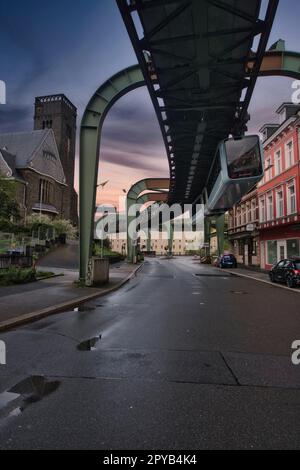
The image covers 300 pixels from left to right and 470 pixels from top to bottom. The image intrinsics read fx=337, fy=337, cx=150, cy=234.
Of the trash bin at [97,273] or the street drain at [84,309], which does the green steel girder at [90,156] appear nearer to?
the trash bin at [97,273]

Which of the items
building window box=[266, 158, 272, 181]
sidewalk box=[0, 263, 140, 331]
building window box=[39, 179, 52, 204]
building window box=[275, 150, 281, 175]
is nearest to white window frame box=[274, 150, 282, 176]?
building window box=[275, 150, 281, 175]

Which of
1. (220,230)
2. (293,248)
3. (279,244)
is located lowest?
(293,248)

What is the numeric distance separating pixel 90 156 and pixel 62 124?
74468mm

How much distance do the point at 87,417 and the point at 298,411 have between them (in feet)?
7.06

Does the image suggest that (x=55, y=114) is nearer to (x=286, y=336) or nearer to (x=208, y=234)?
(x=208, y=234)

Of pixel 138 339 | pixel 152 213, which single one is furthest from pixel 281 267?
pixel 152 213

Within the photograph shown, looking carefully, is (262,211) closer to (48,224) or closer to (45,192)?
(48,224)

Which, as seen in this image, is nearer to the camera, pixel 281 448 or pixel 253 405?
pixel 281 448

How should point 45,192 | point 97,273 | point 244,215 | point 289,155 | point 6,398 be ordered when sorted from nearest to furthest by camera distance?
point 6,398 < point 97,273 < point 289,155 < point 244,215 < point 45,192

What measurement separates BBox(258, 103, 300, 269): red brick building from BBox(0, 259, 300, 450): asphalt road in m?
20.5

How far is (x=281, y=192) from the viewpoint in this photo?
29.0 meters

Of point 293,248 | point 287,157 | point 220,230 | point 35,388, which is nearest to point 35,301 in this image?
point 35,388
